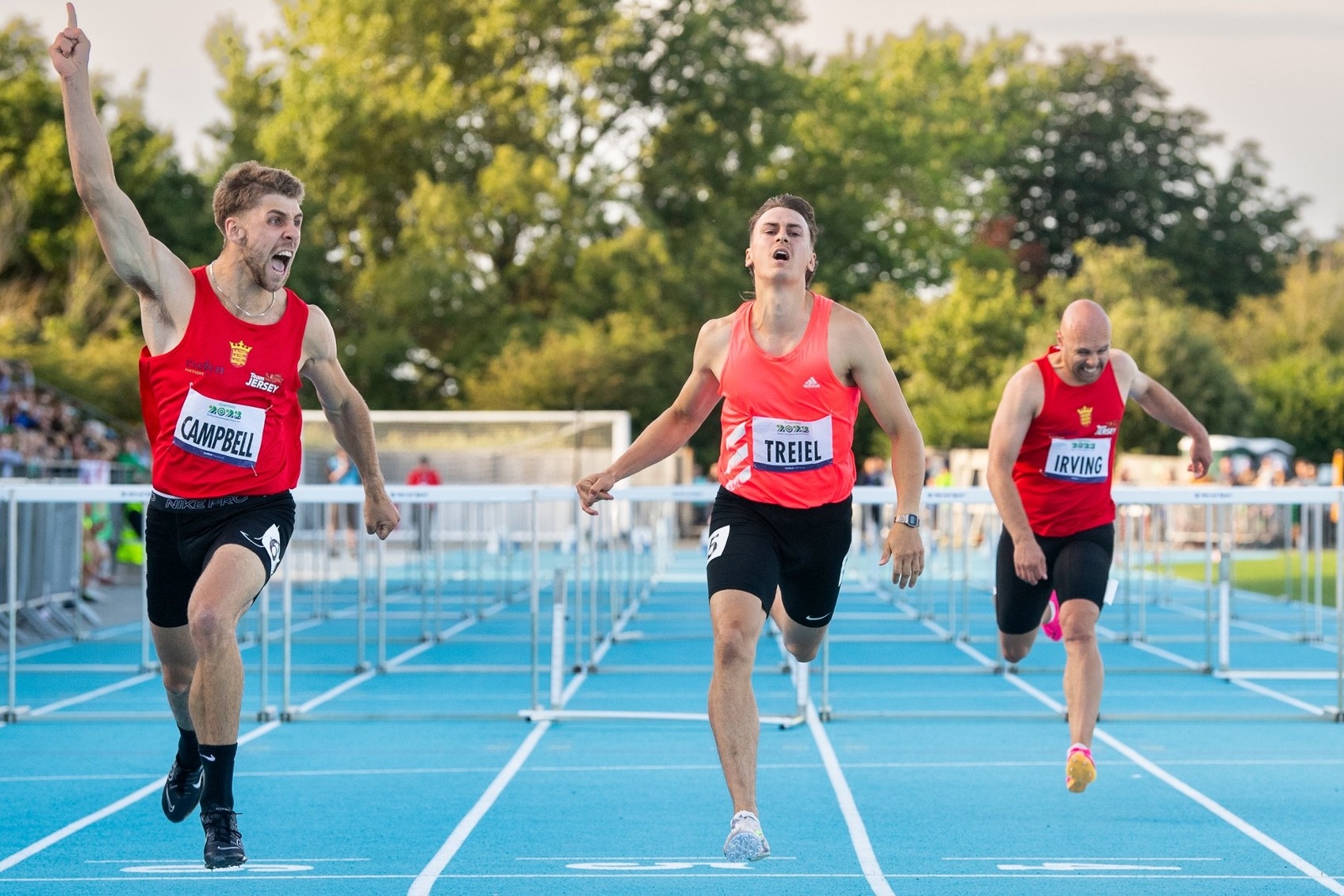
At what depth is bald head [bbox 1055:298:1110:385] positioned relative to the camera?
7113mm

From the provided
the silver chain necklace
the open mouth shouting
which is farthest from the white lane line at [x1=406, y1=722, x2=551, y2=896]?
the open mouth shouting

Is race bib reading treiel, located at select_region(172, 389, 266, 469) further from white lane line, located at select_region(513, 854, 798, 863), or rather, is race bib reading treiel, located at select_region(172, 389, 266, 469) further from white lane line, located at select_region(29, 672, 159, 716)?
white lane line, located at select_region(29, 672, 159, 716)

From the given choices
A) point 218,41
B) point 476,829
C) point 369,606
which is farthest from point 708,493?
point 218,41

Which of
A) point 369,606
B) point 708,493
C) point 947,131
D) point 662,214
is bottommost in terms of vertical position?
point 369,606

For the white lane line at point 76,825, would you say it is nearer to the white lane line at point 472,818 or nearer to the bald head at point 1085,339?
the white lane line at point 472,818

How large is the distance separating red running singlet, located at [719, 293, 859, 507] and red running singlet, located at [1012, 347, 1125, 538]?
1.80 m

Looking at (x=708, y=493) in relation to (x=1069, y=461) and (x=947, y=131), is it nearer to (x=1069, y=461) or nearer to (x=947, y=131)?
(x=1069, y=461)

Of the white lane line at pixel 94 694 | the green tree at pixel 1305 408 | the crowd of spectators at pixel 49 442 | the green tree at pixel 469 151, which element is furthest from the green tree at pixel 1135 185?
the white lane line at pixel 94 694

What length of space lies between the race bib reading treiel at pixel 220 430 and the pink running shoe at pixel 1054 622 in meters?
3.42

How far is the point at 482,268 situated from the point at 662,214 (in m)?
4.89

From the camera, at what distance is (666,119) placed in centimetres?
4528

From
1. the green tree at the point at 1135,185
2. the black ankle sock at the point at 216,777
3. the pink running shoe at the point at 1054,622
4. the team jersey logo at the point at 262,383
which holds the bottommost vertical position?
the black ankle sock at the point at 216,777

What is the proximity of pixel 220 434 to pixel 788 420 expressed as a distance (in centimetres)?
170

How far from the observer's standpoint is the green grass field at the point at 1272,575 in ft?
74.6
